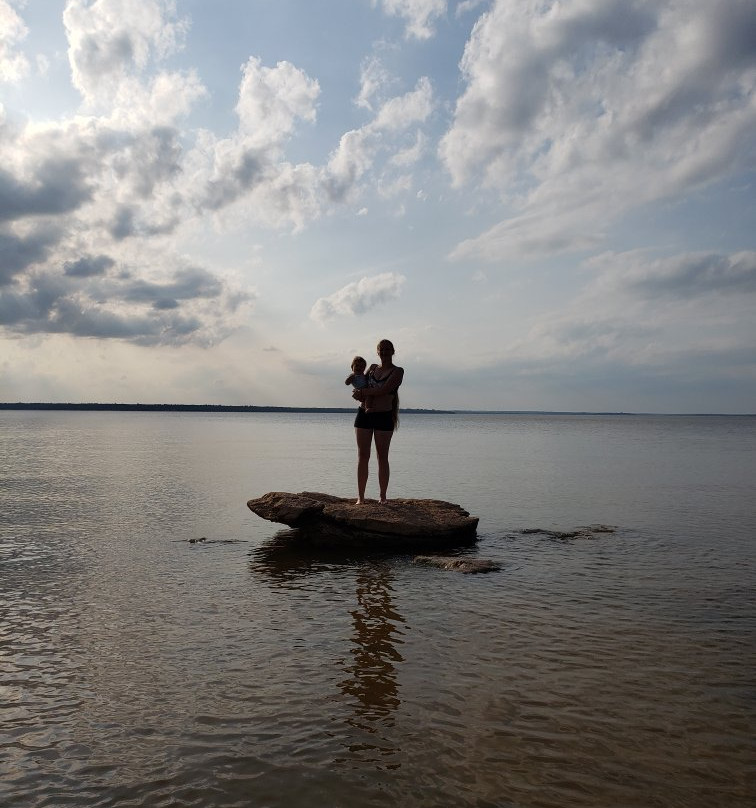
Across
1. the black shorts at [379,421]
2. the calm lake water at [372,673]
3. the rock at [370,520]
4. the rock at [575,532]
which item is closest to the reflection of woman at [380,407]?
the black shorts at [379,421]

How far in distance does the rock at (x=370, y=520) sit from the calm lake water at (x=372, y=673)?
681 millimetres

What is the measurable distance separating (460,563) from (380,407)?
3525 millimetres

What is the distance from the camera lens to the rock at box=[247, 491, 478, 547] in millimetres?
12453

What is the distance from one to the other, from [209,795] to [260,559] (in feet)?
25.0

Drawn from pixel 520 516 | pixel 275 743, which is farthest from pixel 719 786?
pixel 520 516

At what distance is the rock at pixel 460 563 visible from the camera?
1077cm

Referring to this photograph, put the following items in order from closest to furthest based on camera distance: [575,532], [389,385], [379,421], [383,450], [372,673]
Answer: [372,673]
[389,385]
[379,421]
[383,450]
[575,532]

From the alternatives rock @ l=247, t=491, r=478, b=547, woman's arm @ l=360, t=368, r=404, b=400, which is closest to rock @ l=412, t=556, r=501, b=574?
rock @ l=247, t=491, r=478, b=547

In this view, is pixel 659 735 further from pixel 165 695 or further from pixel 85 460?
pixel 85 460

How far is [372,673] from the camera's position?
20.3ft

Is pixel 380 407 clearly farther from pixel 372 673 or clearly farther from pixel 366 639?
pixel 372 673

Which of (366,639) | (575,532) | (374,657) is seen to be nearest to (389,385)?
(366,639)

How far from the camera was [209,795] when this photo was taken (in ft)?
13.9

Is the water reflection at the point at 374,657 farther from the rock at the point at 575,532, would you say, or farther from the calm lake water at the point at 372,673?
the rock at the point at 575,532
